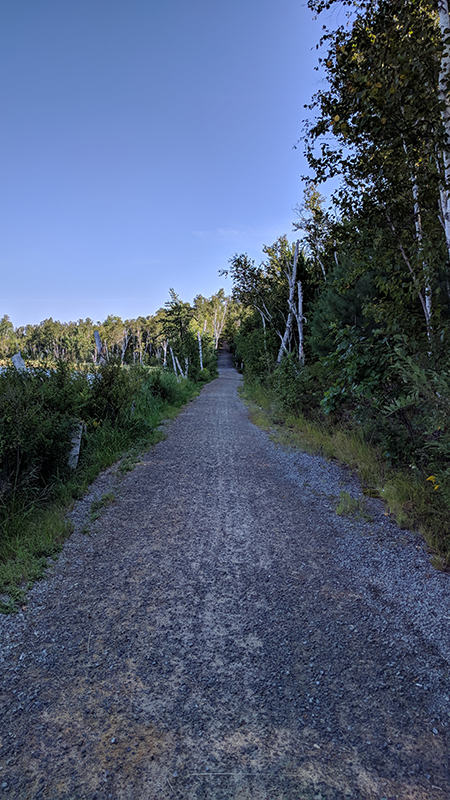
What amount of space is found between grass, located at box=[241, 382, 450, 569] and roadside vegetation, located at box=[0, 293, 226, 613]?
132 inches

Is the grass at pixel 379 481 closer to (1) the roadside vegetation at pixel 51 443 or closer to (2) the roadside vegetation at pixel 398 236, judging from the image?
(2) the roadside vegetation at pixel 398 236

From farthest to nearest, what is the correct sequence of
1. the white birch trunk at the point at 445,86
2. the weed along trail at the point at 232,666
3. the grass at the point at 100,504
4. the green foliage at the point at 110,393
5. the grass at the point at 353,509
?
the green foliage at the point at 110,393
the grass at the point at 100,504
the grass at the point at 353,509
the white birch trunk at the point at 445,86
the weed along trail at the point at 232,666

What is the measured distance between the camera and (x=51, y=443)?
5.32 m

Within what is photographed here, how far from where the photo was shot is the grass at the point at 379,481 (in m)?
3.63

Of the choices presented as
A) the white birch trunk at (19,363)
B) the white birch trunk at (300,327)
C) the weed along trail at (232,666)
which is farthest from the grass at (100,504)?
the white birch trunk at (300,327)

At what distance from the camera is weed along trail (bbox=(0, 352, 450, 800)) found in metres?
1.75

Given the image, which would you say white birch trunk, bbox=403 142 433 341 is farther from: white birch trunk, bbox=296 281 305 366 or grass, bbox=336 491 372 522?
white birch trunk, bbox=296 281 305 366

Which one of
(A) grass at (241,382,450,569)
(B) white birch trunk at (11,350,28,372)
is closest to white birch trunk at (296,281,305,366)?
(A) grass at (241,382,450,569)

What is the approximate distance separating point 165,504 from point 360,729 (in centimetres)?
347

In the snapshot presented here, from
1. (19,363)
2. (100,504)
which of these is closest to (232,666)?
(100,504)

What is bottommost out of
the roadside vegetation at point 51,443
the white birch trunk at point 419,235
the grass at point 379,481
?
the grass at point 379,481

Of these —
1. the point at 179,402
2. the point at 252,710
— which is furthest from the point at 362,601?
the point at 179,402

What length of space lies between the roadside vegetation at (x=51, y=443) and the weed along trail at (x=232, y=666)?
1.09ft

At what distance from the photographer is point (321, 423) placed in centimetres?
859
